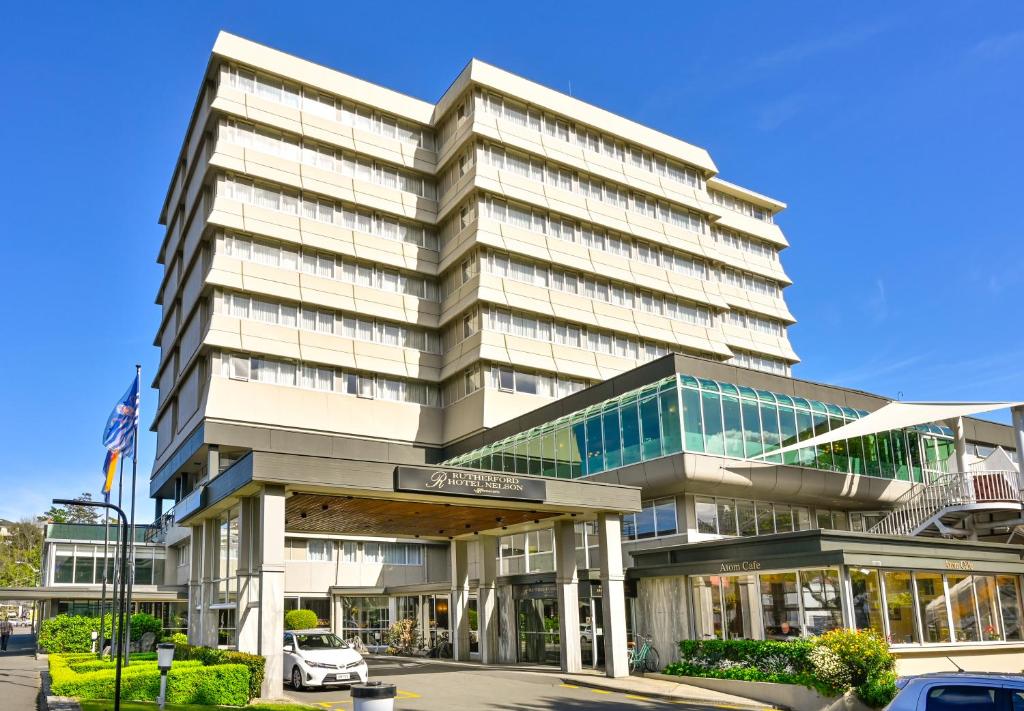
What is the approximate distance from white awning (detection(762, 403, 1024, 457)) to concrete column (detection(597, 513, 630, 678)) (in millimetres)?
8514

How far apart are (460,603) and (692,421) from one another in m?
12.2

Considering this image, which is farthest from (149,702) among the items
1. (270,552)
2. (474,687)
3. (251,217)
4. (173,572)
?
(173,572)

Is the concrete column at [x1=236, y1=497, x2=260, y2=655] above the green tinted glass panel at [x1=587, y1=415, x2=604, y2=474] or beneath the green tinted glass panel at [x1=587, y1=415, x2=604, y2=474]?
beneath

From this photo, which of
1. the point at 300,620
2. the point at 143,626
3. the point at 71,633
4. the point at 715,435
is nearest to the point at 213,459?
the point at 143,626

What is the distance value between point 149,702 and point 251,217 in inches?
1429

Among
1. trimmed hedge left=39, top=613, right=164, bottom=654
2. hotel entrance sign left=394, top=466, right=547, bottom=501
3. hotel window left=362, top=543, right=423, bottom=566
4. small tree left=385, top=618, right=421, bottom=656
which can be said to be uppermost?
hotel entrance sign left=394, top=466, right=547, bottom=501

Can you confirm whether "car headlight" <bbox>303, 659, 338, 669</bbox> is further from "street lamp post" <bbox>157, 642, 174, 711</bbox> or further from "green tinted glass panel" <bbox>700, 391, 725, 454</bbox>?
"green tinted glass panel" <bbox>700, 391, 725, 454</bbox>

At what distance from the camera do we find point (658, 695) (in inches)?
923

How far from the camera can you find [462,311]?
54.4 meters

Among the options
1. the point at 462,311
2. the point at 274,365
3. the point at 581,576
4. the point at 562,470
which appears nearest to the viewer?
the point at 581,576

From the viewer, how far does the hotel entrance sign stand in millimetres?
23859

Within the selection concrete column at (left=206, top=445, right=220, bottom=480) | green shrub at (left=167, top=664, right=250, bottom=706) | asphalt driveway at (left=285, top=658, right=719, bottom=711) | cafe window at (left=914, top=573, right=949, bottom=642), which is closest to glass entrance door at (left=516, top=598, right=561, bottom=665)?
asphalt driveway at (left=285, top=658, right=719, bottom=711)

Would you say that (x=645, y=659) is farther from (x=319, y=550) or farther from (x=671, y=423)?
(x=319, y=550)

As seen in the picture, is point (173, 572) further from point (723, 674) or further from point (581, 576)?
point (723, 674)
